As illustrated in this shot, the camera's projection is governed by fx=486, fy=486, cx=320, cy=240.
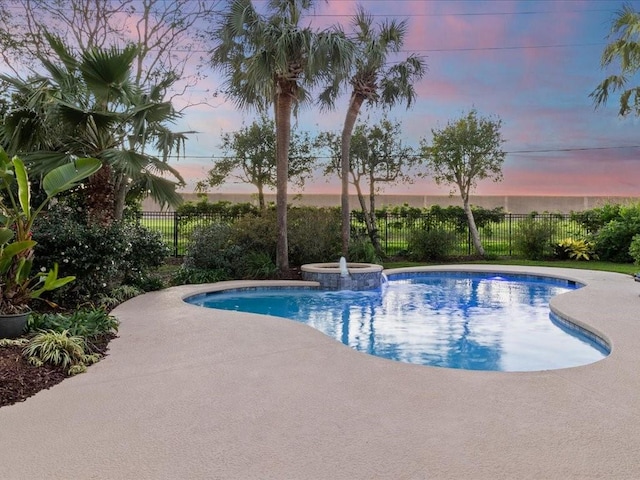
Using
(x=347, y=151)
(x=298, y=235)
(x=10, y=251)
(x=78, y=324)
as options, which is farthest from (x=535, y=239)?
(x=10, y=251)

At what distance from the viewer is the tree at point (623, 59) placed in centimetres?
1325

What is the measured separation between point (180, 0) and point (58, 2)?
3318 mm

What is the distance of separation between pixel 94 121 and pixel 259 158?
1153 cm

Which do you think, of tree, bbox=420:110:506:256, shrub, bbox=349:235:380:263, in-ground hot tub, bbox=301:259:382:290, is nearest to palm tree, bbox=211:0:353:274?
in-ground hot tub, bbox=301:259:382:290

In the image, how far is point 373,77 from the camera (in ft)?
46.6

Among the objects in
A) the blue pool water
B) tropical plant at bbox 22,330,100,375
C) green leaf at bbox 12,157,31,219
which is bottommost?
the blue pool water

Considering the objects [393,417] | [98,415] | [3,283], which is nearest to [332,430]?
[393,417]

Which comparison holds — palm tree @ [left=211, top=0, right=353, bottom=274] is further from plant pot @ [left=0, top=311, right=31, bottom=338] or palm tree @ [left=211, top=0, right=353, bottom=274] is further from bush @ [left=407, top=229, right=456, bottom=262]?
plant pot @ [left=0, top=311, right=31, bottom=338]

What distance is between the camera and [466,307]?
9016 mm

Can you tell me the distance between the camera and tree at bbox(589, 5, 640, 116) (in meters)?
13.2

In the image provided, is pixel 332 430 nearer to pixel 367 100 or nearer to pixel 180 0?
pixel 367 100

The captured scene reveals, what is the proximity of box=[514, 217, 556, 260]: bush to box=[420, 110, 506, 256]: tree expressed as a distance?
1.37 metres

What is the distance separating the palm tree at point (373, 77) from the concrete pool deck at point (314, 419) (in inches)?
363

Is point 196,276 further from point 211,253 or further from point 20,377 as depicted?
point 20,377
